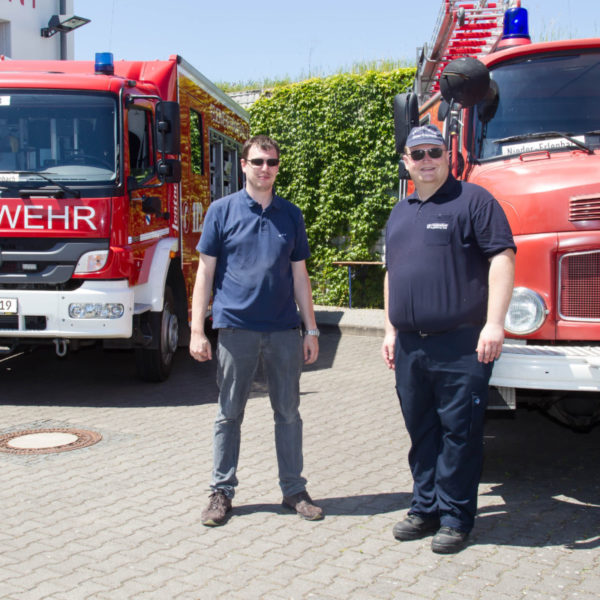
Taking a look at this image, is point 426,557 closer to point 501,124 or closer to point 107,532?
point 107,532

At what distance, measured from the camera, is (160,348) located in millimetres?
8031

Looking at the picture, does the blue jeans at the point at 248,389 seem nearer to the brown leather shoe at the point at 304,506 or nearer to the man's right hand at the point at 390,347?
the brown leather shoe at the point at 304,506

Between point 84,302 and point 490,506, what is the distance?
Result: 389 cm

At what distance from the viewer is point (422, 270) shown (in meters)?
3.99

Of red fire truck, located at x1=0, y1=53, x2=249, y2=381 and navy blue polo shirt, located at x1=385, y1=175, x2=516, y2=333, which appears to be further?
red fire truck, located at x1=0, y1=53, x2=249, y2=381

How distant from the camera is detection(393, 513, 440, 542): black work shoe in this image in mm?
4195

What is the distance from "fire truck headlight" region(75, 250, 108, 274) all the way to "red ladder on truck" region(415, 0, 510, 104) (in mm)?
3497

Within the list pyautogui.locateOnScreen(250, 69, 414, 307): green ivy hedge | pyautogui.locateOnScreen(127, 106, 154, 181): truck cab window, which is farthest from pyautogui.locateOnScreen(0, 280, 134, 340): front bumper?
pyautogui.locateOnScreen(250, 69, 414, 307): green ivy hedge

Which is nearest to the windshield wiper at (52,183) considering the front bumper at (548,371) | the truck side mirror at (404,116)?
the truck side mirror at (404,116)

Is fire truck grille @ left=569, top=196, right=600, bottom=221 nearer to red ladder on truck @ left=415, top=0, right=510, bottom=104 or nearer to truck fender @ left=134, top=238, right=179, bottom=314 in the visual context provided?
red ladder on truck @ left=415, top=0, right=510, bottom=104

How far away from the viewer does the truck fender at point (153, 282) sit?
758cm

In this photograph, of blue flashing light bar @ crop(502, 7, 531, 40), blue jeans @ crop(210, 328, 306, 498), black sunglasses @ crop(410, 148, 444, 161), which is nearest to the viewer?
black sunglasses @ crop(410, 148, 444, 161)

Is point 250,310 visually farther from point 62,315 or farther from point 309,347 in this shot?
point 62,315

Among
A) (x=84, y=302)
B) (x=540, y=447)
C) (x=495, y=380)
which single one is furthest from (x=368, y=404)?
(x=495, y=380)
